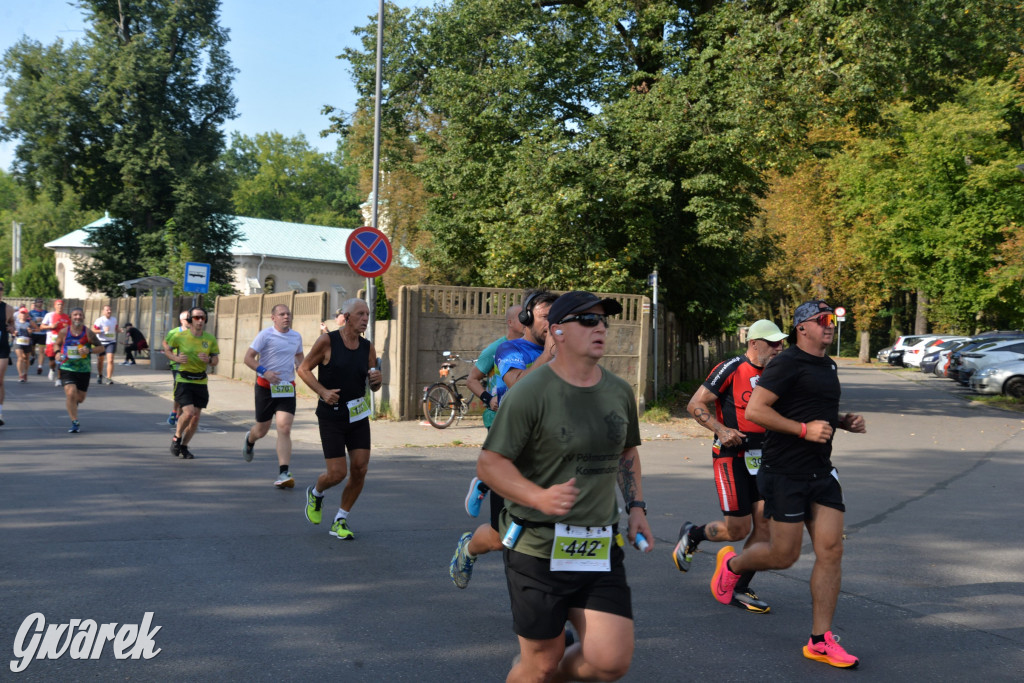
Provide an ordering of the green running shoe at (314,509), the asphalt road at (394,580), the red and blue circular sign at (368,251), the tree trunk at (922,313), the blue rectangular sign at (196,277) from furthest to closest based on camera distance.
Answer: the tree trunk at (922,313) → the blue rectangular sign at (196,277) → the red and blue circular sign at (368,251) → the green running shoe at (314,509) → the asphalt road at (394,580)

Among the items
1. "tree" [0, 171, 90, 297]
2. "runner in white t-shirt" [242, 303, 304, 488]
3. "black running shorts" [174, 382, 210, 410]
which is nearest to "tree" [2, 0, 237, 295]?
"tree" [0, 171, 90, 297]

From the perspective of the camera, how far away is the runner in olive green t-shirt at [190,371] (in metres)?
11.4

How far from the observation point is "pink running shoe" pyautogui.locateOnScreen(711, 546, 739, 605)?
588 centimetres

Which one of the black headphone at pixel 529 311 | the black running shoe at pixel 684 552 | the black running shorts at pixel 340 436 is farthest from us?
the black running shorts at pixel 340 436

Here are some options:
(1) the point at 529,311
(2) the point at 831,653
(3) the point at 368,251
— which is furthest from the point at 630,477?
(3) the point at 368,251

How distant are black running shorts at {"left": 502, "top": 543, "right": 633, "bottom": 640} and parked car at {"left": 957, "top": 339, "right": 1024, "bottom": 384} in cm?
2720

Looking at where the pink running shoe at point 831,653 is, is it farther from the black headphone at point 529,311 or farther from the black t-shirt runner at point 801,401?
the black headphone at point 529,311

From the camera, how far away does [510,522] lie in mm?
3664

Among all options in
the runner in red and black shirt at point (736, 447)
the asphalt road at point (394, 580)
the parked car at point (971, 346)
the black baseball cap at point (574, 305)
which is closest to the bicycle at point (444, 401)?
the asphalt road at point (394, 580)

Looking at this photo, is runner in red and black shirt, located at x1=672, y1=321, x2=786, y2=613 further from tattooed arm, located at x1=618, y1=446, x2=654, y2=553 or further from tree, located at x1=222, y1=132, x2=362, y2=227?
tree, located at x1=222, y1=132, x2=362, y2=227

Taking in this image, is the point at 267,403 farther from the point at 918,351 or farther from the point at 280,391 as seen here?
the point at 918,351

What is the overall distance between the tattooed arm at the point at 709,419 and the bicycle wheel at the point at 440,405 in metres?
9.54

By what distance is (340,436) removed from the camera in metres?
7.53

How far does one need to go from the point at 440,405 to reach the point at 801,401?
436 inches
